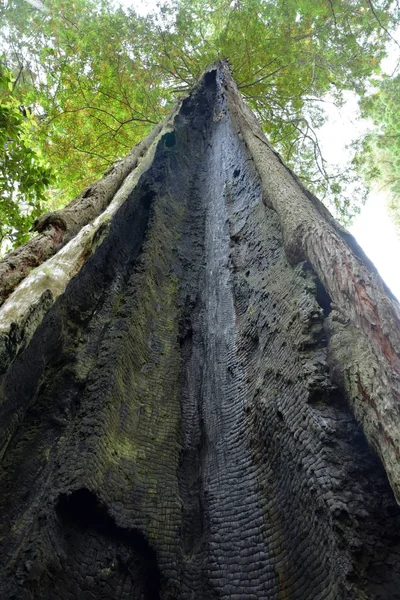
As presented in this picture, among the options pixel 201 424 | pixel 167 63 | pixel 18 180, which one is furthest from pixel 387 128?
pixel 201 424

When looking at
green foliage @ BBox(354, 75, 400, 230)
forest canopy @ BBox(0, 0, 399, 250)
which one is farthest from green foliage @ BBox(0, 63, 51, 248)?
green foliage @ BBox(354, 75, 400, 230)

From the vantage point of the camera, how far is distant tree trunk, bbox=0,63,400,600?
3.84ft

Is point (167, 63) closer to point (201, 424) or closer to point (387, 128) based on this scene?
point (201, 424)

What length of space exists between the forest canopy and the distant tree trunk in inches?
184

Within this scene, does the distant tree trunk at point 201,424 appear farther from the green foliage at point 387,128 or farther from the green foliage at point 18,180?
the green foliage at point 387,128

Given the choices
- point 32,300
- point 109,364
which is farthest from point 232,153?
point 32,300

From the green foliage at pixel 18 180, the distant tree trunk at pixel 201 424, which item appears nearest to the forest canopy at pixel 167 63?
the green foliage at pixel 18 180

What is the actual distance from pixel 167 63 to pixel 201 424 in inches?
262

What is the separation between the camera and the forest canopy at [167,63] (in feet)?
20.5

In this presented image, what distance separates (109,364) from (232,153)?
7.66ft

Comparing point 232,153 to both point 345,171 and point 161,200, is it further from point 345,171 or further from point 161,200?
point 345,171

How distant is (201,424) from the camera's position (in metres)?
1.84

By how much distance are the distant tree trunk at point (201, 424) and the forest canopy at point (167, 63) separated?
4672 mm

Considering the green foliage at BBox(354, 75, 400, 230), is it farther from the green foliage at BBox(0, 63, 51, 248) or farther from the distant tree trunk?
the distant tree trunk
